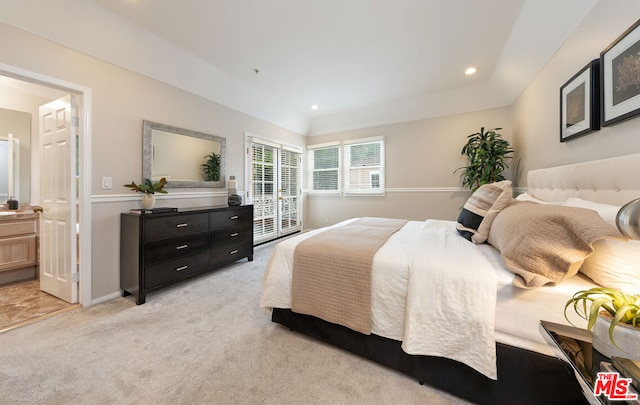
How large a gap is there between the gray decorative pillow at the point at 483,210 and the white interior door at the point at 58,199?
139 inches

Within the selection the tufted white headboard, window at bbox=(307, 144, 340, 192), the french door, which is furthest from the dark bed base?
window at bbox=(307, 144, 340, 192)

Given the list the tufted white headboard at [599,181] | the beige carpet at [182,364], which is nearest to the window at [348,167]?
the tufted white headboard at [599,181]

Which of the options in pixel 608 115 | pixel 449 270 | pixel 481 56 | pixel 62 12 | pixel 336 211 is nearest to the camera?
pixel 449 270

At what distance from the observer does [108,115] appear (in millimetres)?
2309

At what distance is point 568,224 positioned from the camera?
3.39 ft

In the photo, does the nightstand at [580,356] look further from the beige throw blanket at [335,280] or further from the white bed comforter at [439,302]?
the beige throw blanket at [335,280]

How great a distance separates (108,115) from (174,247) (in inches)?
57.9

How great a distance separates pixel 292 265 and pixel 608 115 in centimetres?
228

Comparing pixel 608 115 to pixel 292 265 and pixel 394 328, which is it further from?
pixel 292 265

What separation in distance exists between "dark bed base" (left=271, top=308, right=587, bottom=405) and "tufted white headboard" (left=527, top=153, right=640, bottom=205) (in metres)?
0.97

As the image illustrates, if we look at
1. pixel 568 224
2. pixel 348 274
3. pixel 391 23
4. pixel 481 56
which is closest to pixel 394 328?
pixel 348 274

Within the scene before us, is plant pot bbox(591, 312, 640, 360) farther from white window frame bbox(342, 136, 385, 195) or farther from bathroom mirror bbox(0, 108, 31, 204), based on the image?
bathroom mirror bbox(0, 108, 31, 204)

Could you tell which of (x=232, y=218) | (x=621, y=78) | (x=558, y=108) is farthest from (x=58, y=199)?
(x=558, y=108)

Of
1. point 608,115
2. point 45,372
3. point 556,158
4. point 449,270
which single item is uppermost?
point 608,115
